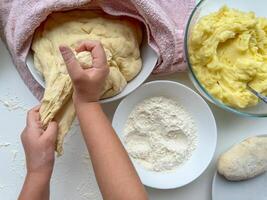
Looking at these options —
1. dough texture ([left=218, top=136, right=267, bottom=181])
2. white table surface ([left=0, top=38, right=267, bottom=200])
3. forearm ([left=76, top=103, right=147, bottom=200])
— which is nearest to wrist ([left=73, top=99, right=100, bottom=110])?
forearm ([left=76, top=103, right=147, bottom=200])

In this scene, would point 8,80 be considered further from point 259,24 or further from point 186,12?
point 259,24

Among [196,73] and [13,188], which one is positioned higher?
[196,73]

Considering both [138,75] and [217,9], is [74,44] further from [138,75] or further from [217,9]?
[217,9]

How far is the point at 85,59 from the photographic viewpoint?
70cm

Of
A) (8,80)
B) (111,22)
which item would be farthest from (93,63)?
(8,80)

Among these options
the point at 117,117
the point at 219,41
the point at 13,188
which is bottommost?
the point at 13,188

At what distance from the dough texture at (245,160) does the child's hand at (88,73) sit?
0.81 feet

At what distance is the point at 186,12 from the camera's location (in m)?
0.81

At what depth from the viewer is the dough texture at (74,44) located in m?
0.74

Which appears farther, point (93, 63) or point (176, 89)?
point (176, 89)

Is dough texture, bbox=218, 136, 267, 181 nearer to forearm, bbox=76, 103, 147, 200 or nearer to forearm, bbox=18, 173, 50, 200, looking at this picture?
forearm, bbox=76, 103, 147, 200

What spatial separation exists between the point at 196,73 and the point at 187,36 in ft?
0.20

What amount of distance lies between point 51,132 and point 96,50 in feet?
0.46

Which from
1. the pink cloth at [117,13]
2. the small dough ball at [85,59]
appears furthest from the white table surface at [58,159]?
the small dough ball at [85,59]
